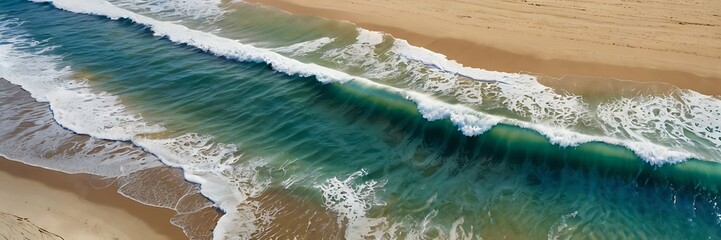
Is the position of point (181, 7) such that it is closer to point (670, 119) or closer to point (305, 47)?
point (305, 47)

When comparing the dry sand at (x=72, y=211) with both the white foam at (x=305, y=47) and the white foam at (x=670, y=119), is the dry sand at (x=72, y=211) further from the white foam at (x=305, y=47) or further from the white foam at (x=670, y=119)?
the white foam at (x=670, y=119)

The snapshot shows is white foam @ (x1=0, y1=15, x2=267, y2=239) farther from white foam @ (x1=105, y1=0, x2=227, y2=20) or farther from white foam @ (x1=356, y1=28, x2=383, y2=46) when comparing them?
white foam @ (x1=356, y1=28, x2=383, y2=46)

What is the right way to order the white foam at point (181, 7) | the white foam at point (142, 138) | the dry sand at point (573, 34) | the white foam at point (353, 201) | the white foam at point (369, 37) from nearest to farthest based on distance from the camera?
the white foam at point (353, 201)
the white foam at point (142, 138)
the dry sand at point (573, 34)
the white foam at point (369, 37)
the white foam at point (181, 7)

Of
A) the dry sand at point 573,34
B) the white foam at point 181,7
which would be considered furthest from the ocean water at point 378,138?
the white foam at point 181,7

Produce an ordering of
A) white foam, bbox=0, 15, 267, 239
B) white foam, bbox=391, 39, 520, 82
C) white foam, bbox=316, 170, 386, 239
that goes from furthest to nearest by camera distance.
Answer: white foam, bbox=391, 39, 520, 82 < white foam, bbox=0, 15, 267, 239 < white foam, bbox=316, 170, 386, 239

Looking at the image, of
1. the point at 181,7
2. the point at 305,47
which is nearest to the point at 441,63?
the point at 305,47

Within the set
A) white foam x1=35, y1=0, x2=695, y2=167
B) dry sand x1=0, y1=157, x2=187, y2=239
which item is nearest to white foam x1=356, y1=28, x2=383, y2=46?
white foam x1=35, y1=0, x2=695, y2=167

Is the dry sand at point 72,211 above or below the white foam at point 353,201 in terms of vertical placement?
below
